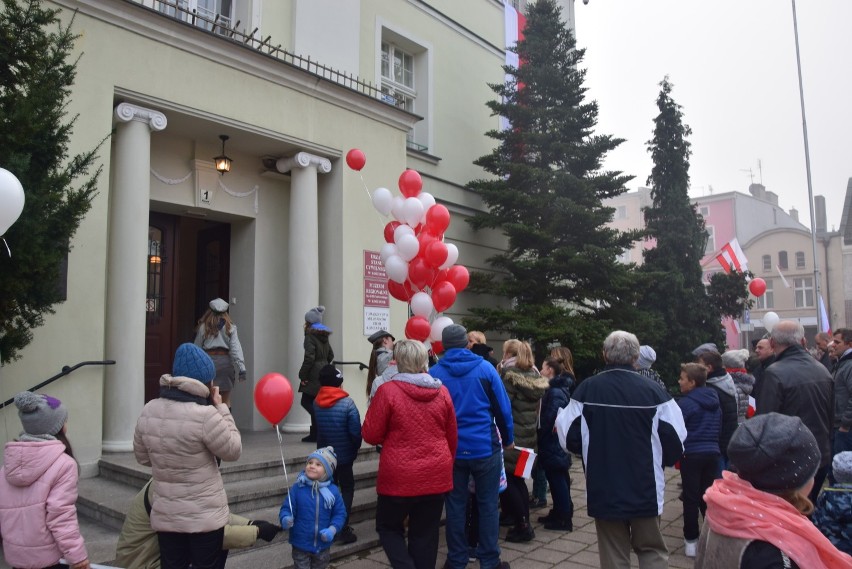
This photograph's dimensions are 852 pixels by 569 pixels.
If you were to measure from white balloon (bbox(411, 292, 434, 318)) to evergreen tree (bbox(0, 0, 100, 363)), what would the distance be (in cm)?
370

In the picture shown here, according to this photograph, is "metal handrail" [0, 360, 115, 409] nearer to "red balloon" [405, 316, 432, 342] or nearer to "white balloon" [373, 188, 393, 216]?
A: "red balloon" [405, 316, 432, 342]

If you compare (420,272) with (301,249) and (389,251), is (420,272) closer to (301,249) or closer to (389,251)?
(389,251)

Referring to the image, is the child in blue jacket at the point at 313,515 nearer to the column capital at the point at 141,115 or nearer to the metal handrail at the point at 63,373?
the metal handrail at the point at 63,373

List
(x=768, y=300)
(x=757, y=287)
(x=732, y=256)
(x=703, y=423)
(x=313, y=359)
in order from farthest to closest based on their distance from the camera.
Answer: (x=768, y=300)
(x=732, y=256)
(x=757, y=287)
(x=313, y=359)
(x=703, y=423)

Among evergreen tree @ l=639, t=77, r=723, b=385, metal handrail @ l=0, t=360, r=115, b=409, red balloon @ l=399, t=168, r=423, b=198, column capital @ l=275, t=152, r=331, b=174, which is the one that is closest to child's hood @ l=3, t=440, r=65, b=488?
metal handrail @ l=0, t=360, r=115, b=409

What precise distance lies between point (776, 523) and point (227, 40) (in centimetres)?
833

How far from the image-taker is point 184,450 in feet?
11.8

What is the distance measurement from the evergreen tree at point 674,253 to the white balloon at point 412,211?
8.30 m

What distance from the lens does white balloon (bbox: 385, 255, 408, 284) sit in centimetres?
777

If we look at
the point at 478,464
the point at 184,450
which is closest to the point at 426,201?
the point at 478,464

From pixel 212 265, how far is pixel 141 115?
340cm

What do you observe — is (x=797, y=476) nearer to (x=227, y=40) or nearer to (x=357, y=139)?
(x=227, y=40)

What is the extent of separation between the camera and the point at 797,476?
→ 6.83ft

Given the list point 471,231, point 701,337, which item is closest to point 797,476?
point 471,231
